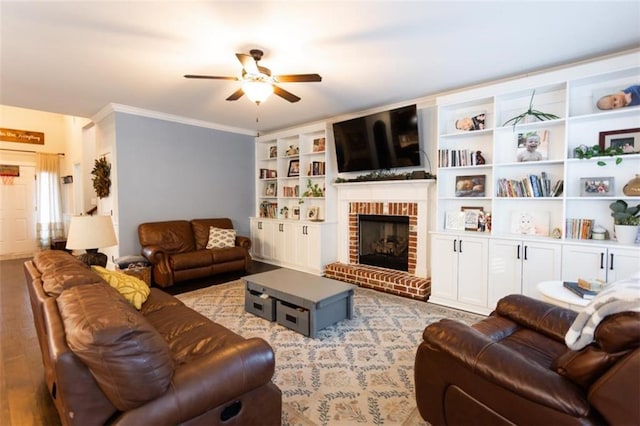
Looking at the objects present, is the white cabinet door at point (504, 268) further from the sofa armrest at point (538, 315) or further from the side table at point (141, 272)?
the side table at point (141, 272)

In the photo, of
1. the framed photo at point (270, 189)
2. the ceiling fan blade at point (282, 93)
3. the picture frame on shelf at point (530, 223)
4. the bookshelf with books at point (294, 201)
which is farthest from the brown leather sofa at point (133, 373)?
the framed photo at point (270, 189)

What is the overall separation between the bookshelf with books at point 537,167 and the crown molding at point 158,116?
377cm

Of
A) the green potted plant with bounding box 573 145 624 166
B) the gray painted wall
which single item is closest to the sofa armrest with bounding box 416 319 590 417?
the green potted plant with bounding box 573 145 624 166

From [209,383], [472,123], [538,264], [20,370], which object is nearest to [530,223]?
[538,264]

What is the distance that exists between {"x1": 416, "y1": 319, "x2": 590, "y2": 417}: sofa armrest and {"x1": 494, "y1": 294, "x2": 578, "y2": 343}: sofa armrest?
2.07ft

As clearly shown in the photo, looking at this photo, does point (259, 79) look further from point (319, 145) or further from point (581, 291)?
point (581, 291)

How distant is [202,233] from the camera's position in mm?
5168

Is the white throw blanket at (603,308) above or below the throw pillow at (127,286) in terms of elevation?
above

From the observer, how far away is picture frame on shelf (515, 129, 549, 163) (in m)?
3.29

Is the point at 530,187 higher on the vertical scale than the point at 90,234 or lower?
higher

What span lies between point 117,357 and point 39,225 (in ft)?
26.4

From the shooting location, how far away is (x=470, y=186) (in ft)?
12.5

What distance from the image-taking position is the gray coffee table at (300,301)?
9.36 ft

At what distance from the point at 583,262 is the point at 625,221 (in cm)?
49
